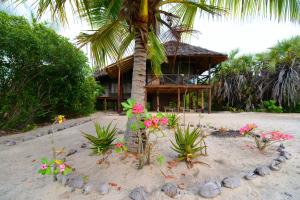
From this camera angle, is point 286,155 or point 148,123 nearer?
point 148,123

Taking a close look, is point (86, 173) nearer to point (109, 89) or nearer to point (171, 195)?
point (171, 195)

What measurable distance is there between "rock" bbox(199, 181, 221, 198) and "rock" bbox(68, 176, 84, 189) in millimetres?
1618

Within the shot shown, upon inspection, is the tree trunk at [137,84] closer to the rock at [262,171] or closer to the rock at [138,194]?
the rock at [138,194]

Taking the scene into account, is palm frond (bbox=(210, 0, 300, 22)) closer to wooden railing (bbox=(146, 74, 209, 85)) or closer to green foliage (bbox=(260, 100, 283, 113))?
wooden railing (bbox=(146, 74, 209, 85))

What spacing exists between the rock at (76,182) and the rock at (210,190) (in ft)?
5.31

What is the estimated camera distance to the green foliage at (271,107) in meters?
12.7

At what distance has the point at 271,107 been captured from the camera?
1288cm

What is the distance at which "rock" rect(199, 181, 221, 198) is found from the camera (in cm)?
241

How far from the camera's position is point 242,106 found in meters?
14.7

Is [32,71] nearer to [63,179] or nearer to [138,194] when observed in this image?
[63,179]

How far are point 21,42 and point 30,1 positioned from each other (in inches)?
214

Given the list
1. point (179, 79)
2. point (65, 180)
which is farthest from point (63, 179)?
point (179, 79)

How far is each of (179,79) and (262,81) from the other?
240 inches

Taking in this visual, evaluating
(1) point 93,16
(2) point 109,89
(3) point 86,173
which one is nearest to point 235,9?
(1) point 93,16
